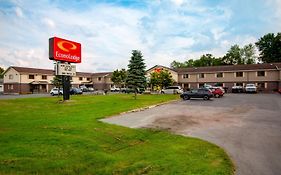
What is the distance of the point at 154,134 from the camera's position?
11.6 m

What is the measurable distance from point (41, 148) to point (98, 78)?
74991 mm

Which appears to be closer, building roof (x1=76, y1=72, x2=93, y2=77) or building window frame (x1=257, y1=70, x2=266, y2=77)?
building window frame (x1=257, y1=70, x2=266, y2=77)

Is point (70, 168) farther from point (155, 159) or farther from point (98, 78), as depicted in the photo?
point (98, 78)

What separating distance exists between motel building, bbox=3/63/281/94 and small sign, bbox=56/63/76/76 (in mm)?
28305

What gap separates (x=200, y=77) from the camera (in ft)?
193

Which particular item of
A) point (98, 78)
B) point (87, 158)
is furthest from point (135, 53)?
point (98, 78)

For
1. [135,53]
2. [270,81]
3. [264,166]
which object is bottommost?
[264,166]

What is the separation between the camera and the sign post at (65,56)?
26.9m

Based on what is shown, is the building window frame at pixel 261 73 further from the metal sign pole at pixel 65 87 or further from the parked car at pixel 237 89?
the metal sign pole at pixel 65 87

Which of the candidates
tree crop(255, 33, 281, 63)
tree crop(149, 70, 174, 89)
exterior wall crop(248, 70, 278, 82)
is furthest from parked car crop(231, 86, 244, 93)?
tree crop(255, 33, 281, 63)

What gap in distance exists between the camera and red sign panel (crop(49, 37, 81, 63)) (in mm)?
26828

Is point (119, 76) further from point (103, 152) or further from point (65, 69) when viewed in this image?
point (103, 152)

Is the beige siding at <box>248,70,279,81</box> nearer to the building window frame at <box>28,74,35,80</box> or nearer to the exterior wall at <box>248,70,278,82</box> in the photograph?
the exterior wall at <box>248,70,278,82</box>

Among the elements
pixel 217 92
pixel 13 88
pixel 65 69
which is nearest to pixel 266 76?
pixel 217 92
